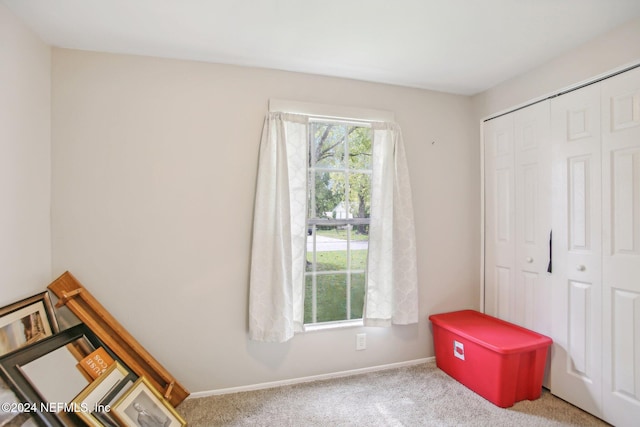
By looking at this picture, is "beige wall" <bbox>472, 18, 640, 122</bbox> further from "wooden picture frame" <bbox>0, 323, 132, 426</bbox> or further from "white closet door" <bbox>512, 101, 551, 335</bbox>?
"wooden picture frame" <bbox>0, 323, 132, 426</bbox>

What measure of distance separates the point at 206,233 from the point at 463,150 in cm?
235

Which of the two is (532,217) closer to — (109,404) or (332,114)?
(332,114)

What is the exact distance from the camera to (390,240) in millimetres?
2578

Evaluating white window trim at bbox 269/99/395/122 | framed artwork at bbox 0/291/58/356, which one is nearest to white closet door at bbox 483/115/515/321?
white window trim at bbox 269/99/395/122

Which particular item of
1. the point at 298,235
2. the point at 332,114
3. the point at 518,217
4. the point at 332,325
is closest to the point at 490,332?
the point at 518,217

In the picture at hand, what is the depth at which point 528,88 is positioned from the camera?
7.92ft

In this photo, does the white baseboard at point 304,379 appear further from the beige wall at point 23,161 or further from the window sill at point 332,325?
the beige wall at point 23,161

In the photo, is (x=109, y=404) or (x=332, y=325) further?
(x=332, y=325)

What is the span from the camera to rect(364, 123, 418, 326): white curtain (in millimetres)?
2566

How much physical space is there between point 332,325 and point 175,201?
1.53m

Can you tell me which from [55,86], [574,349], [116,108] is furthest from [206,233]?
[574,349]

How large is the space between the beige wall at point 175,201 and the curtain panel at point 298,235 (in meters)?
0.13

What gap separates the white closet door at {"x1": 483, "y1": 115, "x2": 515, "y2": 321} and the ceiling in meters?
0.56

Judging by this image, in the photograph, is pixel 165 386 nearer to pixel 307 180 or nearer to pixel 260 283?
pixel 260 283
